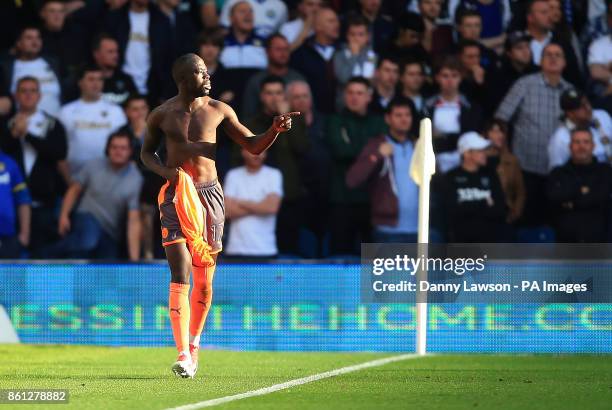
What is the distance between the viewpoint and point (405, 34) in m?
17.6

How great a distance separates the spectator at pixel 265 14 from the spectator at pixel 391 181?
2283mm

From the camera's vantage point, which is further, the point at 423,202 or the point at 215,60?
the point at 215,60

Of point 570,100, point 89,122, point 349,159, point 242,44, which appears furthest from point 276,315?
point 570,100

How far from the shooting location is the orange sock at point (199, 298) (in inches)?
403

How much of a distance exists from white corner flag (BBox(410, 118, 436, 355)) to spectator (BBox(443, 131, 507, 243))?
260cm

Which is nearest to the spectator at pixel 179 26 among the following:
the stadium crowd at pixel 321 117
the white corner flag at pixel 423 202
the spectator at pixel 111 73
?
the stadium crowd at pixel 321 117

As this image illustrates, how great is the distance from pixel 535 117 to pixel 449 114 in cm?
100

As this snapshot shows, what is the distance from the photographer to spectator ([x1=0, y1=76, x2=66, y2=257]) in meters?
16.5

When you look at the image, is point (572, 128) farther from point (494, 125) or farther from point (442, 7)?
point (442, 7)

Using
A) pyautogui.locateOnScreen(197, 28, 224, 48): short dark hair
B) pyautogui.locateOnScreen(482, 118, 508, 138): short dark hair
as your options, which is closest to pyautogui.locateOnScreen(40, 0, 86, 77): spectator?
pyautogui.locateOnScreen(197, 28, 224, 48): short dark hair

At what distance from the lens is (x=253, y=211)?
1591cm

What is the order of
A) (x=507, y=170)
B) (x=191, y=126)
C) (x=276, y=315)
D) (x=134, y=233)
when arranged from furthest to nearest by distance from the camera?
(x=507, y=170)
(x=134, y=233)
(x=276, y=315)
(x=191, y=126)

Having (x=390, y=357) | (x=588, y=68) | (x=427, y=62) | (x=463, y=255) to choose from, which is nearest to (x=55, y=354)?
(x=390, y=357)

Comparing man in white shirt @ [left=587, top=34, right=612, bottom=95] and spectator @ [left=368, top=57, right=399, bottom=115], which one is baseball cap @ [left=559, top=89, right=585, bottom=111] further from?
spectator @ [left=368, top=57, right=399, bottom=115]
